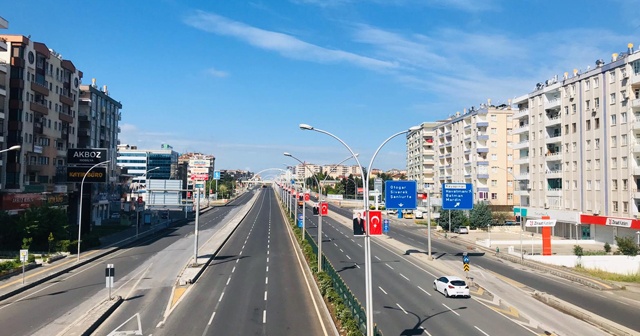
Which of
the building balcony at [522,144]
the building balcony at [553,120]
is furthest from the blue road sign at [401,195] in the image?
the building balcony at [522,144]

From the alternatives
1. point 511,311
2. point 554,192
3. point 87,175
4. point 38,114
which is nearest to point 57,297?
point 511,311

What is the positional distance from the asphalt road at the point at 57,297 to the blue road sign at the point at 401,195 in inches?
871

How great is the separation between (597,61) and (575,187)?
16.7 metres

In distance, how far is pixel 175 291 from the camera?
31891mm

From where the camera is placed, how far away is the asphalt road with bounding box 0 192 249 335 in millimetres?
23453

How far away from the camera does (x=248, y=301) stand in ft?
95.8

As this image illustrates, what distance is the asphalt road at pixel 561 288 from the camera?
3069cm

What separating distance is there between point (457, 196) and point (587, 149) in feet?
87.7

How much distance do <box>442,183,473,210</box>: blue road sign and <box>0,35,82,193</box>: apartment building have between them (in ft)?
152

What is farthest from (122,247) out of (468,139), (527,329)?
(468,139)

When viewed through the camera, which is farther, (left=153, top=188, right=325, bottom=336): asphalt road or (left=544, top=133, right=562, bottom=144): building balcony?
(left=544, top=133, right=562, bottom=144): building balcony

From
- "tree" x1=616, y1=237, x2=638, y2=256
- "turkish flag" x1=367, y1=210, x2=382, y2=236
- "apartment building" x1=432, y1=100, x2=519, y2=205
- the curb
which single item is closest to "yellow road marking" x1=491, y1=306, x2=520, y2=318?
the curb

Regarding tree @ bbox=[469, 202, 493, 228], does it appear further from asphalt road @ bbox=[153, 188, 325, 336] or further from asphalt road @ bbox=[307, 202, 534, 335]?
asphalt road @ bbox=[153, 188, 325, 336]

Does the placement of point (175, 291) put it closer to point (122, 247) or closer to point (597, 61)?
point (122, 247)
